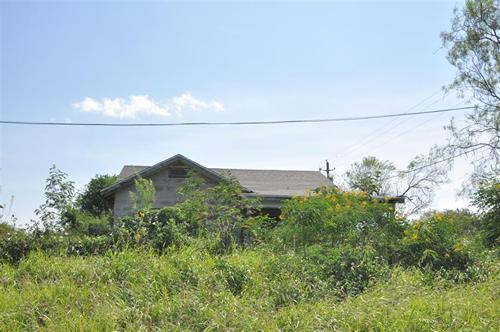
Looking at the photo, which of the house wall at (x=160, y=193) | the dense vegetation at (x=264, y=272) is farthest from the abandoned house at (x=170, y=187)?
the dense vegetation at (x=264, y=272)

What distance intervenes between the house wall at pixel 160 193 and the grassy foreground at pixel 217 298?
806 cm

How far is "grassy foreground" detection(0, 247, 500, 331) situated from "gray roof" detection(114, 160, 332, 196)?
28.9 ft

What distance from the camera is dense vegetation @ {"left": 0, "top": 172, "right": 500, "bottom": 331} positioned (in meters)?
5.14

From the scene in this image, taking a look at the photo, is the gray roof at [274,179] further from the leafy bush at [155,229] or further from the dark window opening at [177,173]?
the leafy bush at [155,229]

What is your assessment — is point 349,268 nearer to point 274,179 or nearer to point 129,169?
point 274,179

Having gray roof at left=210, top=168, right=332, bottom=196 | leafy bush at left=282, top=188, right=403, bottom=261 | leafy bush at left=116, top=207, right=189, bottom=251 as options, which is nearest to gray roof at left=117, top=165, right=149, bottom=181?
gray roof at left=210, top=168, right=332, bottom=196

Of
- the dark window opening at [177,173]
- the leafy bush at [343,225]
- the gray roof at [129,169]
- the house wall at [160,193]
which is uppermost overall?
the gray roof at [129,169]

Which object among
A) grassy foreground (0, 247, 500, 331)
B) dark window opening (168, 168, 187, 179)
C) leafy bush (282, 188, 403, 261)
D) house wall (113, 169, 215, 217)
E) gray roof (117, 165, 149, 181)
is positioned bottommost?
grassy foreground (0, 247, 500, 331)

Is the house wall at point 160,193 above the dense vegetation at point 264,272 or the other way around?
above

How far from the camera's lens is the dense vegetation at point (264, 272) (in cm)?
514

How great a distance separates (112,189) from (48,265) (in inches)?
330

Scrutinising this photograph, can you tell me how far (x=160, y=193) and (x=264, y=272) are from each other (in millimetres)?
9364

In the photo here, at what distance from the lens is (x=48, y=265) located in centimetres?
682

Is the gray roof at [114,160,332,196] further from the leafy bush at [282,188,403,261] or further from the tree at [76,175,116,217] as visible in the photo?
the leafy bush at [282,188,403,261]
